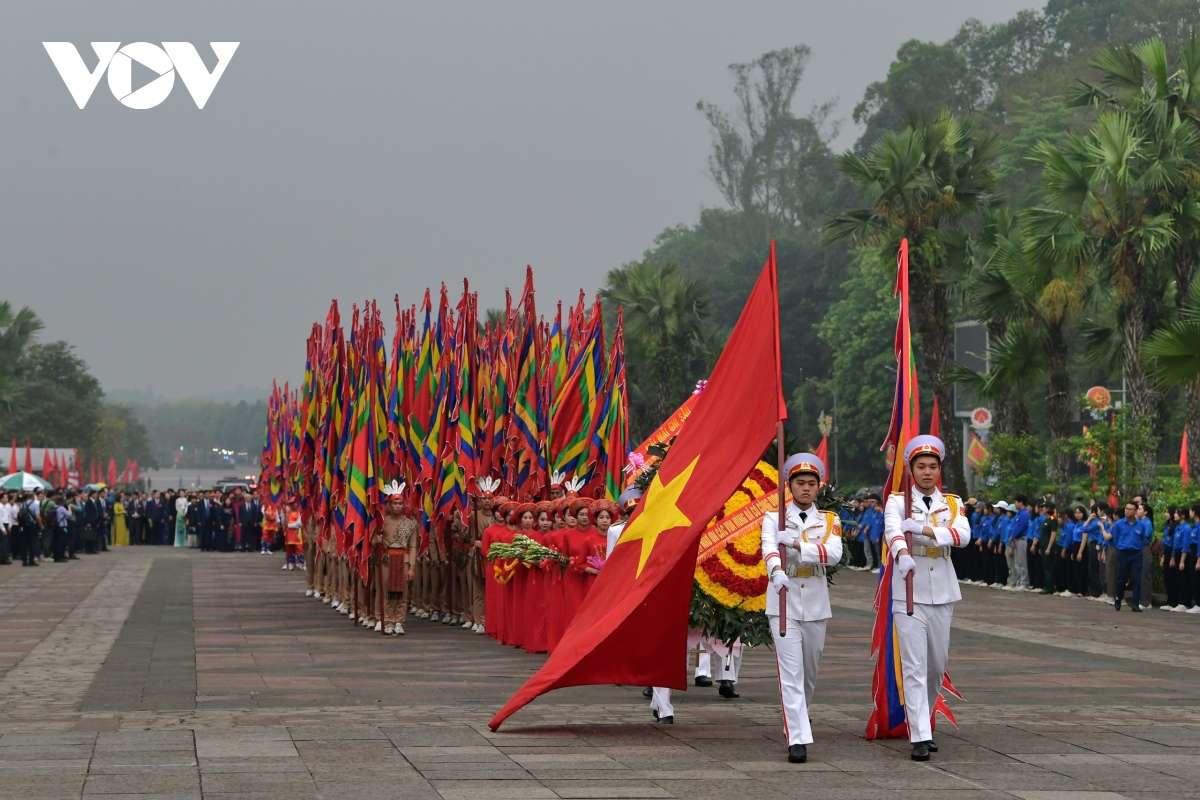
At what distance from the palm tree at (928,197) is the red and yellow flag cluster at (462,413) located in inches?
499

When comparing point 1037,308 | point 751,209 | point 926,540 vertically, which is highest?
point 751,209

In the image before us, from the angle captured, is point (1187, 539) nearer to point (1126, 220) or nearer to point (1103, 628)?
point (1103, 628)

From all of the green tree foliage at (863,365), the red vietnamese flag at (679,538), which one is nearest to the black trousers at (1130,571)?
the red vietnamese flag at (679,538)

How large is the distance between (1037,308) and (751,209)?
65.7 metres

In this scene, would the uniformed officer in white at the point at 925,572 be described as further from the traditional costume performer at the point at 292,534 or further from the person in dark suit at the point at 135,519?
the person in dark suit at the point at 135,519

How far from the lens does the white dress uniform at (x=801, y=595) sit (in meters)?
9.85

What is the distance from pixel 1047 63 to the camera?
83562 millimetres

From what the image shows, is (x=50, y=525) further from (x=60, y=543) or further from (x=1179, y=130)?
(x=1179, y=130)

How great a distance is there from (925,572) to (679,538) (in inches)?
63.9

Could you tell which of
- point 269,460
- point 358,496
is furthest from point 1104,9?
point 358,496

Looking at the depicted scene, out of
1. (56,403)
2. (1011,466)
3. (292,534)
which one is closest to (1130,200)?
(1011,466)

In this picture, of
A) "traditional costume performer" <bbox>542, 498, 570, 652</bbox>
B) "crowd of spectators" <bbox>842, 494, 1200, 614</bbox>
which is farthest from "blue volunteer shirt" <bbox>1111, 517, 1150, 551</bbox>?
"traditional costume performer" <bbox>542, 498, 570, 652</bbox>

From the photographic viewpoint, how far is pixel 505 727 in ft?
36.3

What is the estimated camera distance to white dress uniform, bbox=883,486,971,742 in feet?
32.6
